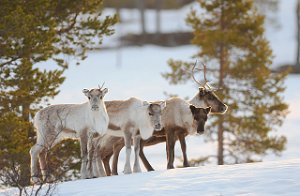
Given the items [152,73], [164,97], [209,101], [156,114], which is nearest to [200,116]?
[156,114]

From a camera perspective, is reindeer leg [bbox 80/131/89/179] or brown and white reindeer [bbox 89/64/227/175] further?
brown and white reindeer [bbox 89/64/227/175]

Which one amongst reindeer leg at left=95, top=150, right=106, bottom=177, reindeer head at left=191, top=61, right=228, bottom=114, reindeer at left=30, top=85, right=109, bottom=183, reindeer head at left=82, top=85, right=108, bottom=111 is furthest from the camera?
reindeer head at left=191, top=61, right=228, bottom=114

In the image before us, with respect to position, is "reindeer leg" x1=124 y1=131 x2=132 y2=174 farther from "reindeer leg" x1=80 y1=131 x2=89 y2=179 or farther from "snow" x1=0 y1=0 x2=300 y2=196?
"snow" x1=0 y1=0 x2=300 y2=196

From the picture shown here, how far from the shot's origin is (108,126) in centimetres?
1471

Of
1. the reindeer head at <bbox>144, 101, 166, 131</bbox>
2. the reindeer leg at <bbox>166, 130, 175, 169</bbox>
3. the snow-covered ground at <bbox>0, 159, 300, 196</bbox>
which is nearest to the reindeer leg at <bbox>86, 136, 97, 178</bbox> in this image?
the snow-covered ground at <bbox>0, 159, 300, 196</bbox>

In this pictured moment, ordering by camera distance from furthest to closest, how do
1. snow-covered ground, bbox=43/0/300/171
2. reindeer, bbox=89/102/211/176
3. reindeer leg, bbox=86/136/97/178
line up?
snow-covered ground, bbox=43/0/300/171
reindeer, bbox=89/102/211/176
reindeer leg, bbox=86/136/97/178

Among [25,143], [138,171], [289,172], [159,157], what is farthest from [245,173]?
[159,157]

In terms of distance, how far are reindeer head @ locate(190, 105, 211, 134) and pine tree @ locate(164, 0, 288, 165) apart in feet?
29.7

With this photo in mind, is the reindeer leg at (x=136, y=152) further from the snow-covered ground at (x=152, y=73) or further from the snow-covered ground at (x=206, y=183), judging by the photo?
the snow-covered ground at (x=152, y=73)

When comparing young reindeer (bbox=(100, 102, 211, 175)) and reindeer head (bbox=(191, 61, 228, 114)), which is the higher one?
Answer: reindeer head (bbox=(191, 61, 228, 114))

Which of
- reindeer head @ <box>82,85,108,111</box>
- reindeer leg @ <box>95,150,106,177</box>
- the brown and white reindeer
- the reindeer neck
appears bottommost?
reindeer leg @ <box>95,150,106,177</box>

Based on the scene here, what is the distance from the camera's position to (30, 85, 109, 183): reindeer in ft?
45.2

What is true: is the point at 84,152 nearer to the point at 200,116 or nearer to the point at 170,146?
the point at 170,146

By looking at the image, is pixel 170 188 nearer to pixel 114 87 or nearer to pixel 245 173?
pixel 245 173
